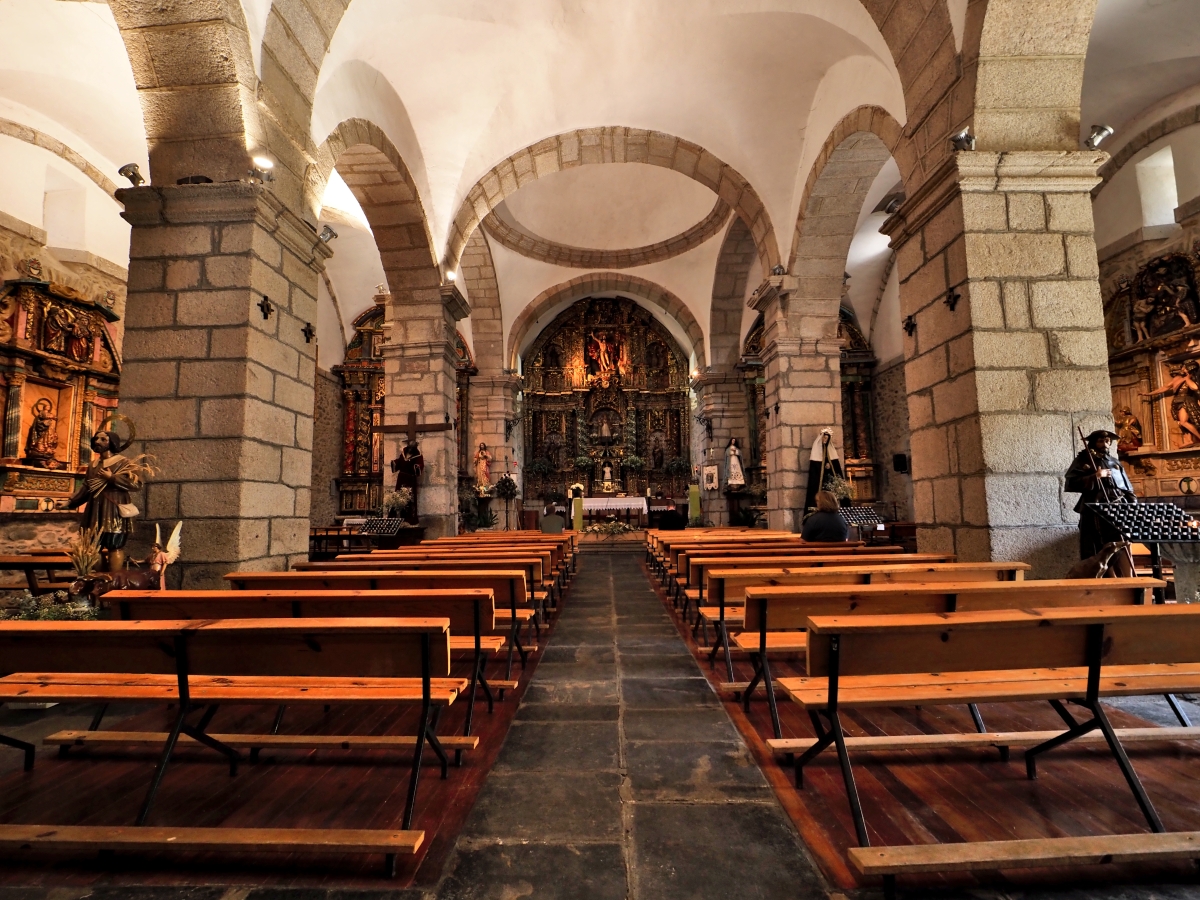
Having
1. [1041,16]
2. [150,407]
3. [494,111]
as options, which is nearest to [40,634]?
[150,407]

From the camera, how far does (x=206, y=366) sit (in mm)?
4074

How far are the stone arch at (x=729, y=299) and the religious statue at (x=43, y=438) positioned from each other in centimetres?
1201

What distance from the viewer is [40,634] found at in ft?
6.34

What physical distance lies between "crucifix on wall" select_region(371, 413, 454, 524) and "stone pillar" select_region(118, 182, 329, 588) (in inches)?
147

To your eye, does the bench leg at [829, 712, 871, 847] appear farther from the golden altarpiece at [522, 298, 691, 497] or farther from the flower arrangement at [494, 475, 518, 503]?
the golden altarpiece at [522, 298, 691, 497]

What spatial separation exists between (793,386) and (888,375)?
8.33 metres

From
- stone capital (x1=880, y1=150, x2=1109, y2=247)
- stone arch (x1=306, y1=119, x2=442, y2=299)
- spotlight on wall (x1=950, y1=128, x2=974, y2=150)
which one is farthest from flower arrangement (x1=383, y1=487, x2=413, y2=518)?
spotlight on wall (x1=950, y1=128, x2=974, y2=150)

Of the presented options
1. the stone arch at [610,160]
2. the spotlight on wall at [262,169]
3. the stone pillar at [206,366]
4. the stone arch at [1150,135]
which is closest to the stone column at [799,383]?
the stone arch at [610,160]

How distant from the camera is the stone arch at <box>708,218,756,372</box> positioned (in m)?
12.5

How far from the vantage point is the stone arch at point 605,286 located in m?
14.6

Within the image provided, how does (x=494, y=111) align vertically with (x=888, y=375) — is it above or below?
above

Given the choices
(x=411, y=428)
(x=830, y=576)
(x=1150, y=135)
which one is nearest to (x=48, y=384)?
(x=411, y=428)

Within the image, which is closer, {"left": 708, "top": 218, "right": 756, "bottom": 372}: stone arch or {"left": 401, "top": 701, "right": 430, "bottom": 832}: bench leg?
{"left": 401, "top": 701, "right": 430, "bottom": 832}: bench leg

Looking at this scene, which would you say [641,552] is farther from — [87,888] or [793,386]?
[87,888]
